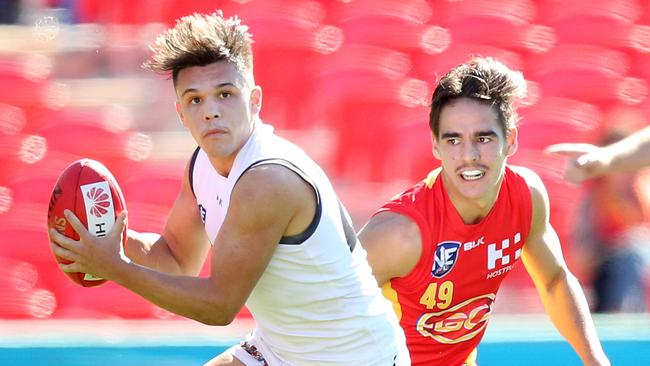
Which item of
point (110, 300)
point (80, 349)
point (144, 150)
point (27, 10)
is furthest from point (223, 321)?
point (27, 10)

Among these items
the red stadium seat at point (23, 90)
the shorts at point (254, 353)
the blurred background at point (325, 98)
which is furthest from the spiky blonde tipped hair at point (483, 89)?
the red stadium seat at point (23, 90)

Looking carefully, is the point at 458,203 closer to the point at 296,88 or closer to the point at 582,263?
the point at 582,263

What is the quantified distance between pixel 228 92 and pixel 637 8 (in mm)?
3792

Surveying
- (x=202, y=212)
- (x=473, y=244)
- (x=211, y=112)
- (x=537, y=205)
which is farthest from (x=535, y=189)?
(x=211, y=112)

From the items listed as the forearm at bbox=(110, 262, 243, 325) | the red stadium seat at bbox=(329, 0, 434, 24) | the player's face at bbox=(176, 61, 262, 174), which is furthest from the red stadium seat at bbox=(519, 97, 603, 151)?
the forearm at bbox=(110, 262, 243, 325)

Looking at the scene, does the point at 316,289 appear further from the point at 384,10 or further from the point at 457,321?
the point at 384,10

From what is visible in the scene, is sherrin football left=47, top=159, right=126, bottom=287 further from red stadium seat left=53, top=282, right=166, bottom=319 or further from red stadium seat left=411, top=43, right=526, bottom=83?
red stadium seat left=411, top=43, right=526, bottom=83

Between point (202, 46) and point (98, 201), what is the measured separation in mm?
512

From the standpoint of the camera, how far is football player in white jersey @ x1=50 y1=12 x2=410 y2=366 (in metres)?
3.08

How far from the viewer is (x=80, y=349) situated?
14.9ft

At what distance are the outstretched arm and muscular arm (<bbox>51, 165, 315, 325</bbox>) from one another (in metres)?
1.01

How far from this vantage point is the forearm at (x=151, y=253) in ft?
11.9

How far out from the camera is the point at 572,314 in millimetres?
3850

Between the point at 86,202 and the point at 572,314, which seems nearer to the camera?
the point at 86,202
